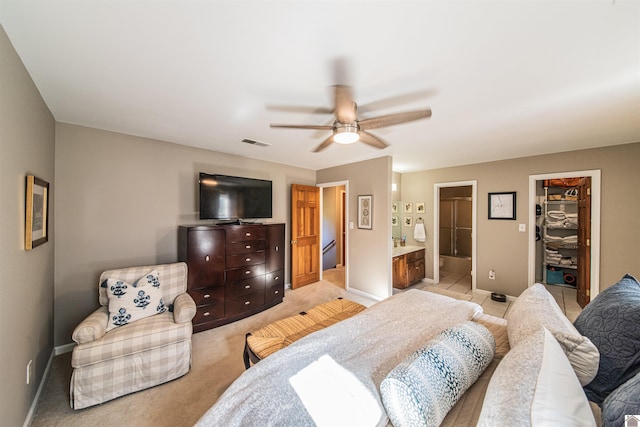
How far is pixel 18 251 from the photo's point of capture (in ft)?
4.84

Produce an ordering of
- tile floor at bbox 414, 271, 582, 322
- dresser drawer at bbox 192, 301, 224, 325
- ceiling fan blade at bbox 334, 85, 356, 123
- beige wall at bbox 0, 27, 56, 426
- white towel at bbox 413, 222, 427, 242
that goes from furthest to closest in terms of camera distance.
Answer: white towel at bbox 413, 222, 427, 242 < tile floor at bbox 414, 271, 582, 322 < dresser drawer at bbox 192, 301, 224, 325 < ceiling fan blade at bbox 334, 85, 356, 123 < beige wall at bbox 0, 27, 56, 426

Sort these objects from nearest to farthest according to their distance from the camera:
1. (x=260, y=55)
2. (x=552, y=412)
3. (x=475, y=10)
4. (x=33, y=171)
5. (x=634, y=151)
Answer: (x=552, y=412) < (x=475, y=10) < (x=260, y=55) < (x=33, y=171) < (x=634, y=151)

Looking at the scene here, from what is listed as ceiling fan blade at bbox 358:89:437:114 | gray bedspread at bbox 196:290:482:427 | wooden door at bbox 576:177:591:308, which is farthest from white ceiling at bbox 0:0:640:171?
gray bedspread at bbox 196:290:482:427

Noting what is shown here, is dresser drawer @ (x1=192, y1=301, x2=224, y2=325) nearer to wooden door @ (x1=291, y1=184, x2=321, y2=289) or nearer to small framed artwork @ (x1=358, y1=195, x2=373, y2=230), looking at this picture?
wooden door @ (x1=291, y1=184, x2=321, y2=289)

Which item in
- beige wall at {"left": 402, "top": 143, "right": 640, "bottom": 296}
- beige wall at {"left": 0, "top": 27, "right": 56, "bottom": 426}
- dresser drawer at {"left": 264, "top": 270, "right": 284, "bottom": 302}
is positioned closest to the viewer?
beige wall at {"left": 0, "top": 27, "right": 56, "bottom": 426}

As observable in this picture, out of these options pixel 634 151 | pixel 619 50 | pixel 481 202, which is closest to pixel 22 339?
pixel 619 50

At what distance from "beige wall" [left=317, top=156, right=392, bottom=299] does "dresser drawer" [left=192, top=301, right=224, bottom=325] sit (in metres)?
2.28

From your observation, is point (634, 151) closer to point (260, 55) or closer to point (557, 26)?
point (557, 26)

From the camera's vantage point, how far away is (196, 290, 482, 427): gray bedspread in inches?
39.2

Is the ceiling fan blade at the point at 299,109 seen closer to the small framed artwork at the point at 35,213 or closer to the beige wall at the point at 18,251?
the beige wall at the point at 18,251

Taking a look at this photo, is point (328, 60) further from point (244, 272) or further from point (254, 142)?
point (244, 272)

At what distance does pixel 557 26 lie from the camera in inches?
46.1

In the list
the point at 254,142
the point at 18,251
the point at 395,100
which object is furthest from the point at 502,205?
the point at 18,251

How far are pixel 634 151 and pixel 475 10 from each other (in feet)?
12.8
